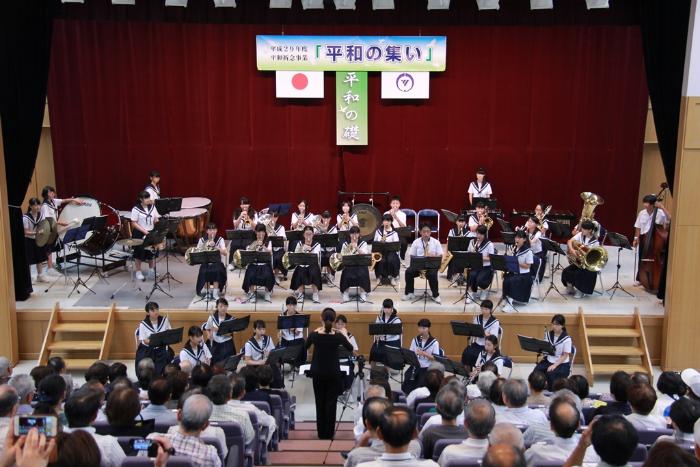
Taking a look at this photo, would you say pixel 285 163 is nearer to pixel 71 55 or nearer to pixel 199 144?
pixel 199 144

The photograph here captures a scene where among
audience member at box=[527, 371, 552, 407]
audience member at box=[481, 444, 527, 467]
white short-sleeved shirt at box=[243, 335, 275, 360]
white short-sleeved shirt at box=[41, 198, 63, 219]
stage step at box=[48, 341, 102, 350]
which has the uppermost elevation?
white short-sleeved shirt at box=[41, 198, 63, 219]

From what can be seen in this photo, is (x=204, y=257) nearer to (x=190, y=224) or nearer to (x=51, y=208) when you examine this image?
(x=190, y=224)

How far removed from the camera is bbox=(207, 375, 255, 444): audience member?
22.2 ft

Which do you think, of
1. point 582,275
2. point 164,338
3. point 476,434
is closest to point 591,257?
point 582,275

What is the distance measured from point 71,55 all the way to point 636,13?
38.9 feet

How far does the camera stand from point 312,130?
17.2 meters

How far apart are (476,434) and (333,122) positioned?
12505mm

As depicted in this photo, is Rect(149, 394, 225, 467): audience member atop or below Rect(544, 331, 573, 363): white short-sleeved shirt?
atop

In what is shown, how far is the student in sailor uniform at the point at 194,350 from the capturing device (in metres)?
9.93

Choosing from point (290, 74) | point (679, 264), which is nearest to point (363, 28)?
point (290, 74)

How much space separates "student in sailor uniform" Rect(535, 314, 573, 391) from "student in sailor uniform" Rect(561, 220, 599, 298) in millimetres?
2454

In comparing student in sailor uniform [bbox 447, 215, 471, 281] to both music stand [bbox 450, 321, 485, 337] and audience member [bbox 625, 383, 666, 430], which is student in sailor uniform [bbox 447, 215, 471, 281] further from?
audience member [bbox 625, 383, 666, 430]

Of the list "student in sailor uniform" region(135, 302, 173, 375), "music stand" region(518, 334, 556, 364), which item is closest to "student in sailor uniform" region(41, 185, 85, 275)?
"student in sailor uniform" region(135, 302, 173, 375)

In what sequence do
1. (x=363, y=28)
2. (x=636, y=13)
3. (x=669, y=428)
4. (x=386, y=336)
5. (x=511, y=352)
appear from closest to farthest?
1. (x=669, y=428)
2. (x=386, y=336)
3. (x=511, y=352)
4. (x=636, y=13)
5. (x=363, y=28)
